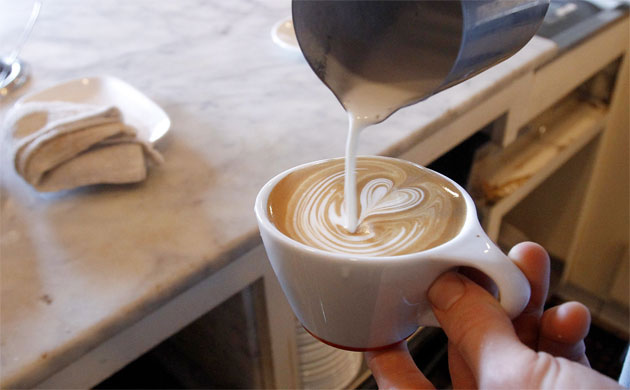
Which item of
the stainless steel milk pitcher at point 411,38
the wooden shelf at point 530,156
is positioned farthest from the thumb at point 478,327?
the wooden shelf at point 530,156

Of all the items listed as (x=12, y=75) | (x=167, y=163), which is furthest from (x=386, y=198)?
(x=12, y=75)

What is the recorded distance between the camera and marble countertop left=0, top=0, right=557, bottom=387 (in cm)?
50

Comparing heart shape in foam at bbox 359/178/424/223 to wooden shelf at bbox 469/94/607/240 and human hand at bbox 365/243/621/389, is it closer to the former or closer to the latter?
human hand at bbox 365/243/621/389

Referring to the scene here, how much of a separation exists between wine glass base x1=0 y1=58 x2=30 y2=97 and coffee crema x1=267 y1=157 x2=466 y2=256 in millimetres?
612

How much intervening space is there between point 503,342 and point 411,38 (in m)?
0.24

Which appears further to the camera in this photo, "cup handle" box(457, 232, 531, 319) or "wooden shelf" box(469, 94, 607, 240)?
"wooden shelf" box(469, 94, 607, 240)

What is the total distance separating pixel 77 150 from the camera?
620 mm

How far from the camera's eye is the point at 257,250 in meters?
0.61

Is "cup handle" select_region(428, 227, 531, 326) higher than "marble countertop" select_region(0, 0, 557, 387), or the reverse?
"cup handle" select_region(428, 227, 531, 326)

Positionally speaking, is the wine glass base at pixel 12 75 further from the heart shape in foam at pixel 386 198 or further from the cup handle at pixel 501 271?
the cup handle at pixel 501 271

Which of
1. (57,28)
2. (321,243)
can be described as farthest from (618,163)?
(57,28)

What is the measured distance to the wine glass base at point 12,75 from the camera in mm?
868

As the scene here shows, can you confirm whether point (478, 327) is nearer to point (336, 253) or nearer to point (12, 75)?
point (336, 253)

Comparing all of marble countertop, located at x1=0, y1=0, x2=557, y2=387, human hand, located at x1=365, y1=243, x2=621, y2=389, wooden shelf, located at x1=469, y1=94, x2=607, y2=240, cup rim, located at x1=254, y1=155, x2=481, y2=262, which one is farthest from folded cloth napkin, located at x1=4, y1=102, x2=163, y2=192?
wooden shelf, located at x1=469, y1=94, x2=607, y2=240
